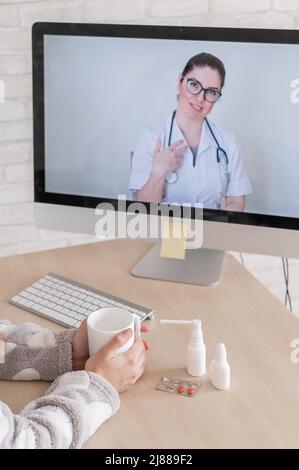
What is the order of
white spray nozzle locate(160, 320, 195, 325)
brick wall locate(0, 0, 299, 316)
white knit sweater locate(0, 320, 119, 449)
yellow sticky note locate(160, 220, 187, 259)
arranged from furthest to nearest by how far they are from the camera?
brick wall locate(0, 0, 299, 316), yellow sticky note locate(160, 220, 187, 259), white spray nozzle locate(160, 320, 195, 325), white knit sweater locate(0, 320, 119, 449)

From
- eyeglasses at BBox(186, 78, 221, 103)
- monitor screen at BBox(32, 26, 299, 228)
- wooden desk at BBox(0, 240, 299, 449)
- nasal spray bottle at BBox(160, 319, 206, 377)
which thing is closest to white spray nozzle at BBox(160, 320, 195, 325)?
wooden desk at BBox(0, 240, 299, 449)

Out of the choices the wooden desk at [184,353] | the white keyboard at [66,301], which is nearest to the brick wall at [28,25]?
the wooden desk at [184,353]

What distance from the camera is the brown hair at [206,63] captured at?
4.27ft

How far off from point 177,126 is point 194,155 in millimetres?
65

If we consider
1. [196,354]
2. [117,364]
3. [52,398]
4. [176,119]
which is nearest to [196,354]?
[196,354]

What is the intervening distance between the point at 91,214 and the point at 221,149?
32 cm

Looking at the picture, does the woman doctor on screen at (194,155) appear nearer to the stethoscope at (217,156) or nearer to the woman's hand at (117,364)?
the stethoscope at (217,156)

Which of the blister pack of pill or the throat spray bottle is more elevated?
the throat spray bottle

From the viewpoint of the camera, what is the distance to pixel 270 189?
1349 mm

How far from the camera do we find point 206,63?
1.31 meters

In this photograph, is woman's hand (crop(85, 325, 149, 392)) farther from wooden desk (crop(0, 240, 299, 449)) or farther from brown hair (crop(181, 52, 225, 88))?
brown hair (crop(181, 52, 225, 88))

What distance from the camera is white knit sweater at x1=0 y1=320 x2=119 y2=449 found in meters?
0.97

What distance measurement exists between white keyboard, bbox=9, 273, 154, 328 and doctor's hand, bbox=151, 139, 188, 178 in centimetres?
27

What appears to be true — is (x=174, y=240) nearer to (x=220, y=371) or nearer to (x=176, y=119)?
(x=176, y=119)
